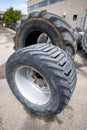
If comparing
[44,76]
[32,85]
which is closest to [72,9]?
[32,85]

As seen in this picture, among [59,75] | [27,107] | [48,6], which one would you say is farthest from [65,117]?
[48,6]

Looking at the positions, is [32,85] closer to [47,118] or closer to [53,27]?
[47,118]

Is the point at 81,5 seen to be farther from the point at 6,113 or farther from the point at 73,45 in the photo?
the point at 6,113

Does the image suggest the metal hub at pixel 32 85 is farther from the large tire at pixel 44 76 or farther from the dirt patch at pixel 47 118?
the dirt patch at pixel 47 118

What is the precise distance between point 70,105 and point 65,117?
1.04 ft

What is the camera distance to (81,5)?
17.0 meters

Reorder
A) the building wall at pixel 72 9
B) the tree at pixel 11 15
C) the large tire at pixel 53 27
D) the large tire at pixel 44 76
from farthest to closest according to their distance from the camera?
the tree at pixel 11 15, the building wall at pixel 72 9, the large tire at pixel 53 27, the large tire at pixel 44 76

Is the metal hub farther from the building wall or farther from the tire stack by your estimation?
the building wall

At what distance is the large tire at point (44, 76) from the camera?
4.94ft

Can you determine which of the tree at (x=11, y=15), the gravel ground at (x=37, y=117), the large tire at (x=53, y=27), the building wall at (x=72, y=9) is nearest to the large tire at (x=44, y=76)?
the gravel ground at (x=37, y=117)

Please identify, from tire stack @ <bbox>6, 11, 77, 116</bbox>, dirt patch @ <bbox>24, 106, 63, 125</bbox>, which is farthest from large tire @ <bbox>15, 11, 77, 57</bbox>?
dirt patch @ <bbox>24, 106, 63, 125</bbox>

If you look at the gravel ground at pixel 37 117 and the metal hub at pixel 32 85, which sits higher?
the metal hub at pixel 32 85

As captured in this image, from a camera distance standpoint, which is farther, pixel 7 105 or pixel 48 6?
pixel 48 6

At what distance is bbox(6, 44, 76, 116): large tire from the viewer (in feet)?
4.94
